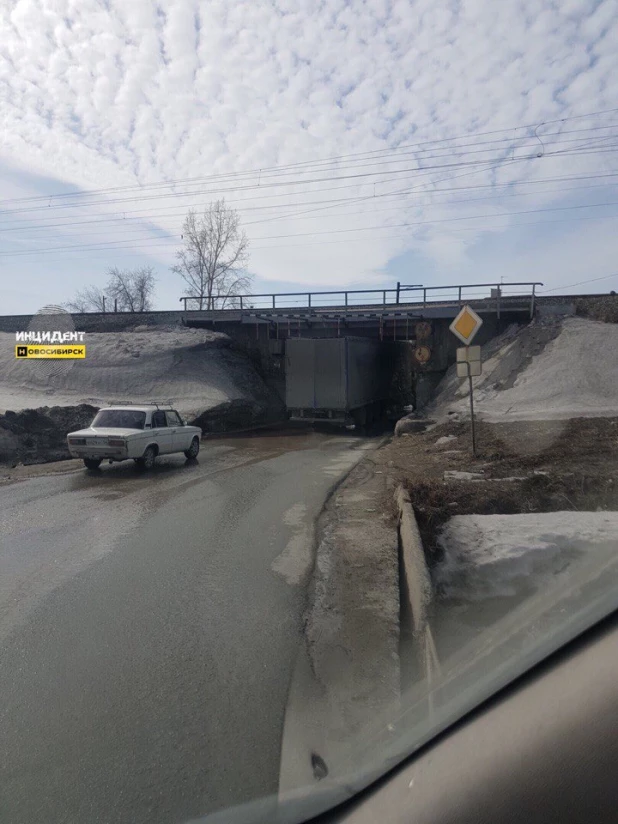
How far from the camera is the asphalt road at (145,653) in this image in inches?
136

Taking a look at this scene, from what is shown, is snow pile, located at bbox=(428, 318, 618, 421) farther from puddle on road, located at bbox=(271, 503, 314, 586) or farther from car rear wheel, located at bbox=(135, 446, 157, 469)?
puddle on road, located at bbox=(271, 503, 314, 586)

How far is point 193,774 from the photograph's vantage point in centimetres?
356

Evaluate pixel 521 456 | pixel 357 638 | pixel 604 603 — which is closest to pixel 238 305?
pixel 521 456

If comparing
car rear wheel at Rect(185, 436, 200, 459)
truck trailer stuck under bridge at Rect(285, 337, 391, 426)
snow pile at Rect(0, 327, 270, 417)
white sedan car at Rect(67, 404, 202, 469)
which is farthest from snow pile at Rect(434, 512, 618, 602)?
snow pile at Rect(0, 327, 270, 417)

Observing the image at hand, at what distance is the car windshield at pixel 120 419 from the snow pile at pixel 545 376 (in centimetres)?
1025

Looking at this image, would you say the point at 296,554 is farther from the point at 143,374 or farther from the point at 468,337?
the point at 143,374

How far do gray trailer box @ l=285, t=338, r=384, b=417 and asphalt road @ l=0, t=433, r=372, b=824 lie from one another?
15.5m

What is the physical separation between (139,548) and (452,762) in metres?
6.51

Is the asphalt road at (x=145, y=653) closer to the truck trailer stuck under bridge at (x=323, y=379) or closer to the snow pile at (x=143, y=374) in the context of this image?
the truck trailer stuck under bridge at (x=323, y=379)

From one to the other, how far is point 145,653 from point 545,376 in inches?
975

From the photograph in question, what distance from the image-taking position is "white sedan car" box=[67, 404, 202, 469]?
50.0ft

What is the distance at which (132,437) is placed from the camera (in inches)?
605

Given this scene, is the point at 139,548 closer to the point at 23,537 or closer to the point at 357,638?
the point at 23,537

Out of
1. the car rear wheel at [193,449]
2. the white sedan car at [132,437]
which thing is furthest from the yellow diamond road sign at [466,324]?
the car rear wheel at [193,449]
